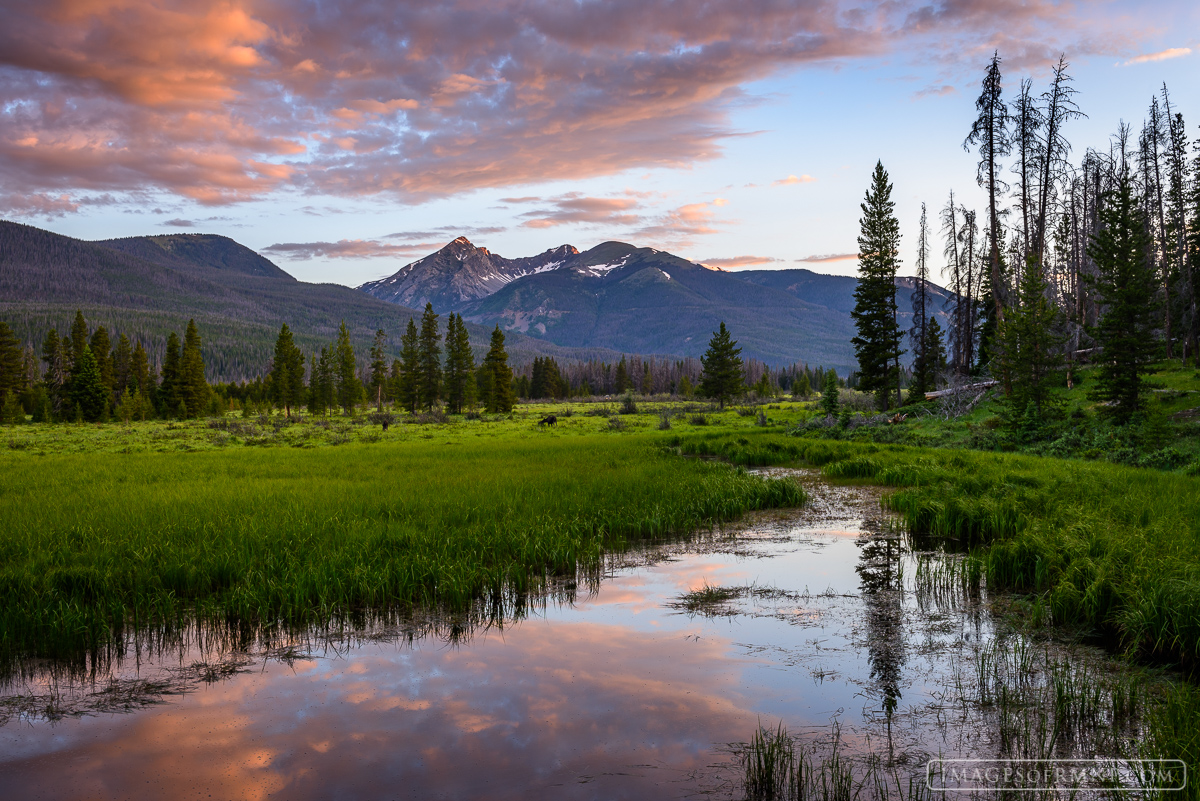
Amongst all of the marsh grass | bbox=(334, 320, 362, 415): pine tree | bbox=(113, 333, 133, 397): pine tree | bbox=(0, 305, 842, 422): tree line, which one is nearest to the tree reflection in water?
the marsh grass

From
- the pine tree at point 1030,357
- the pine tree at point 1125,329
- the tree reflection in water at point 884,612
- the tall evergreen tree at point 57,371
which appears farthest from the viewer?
the tall evergreen tree at point 57,371

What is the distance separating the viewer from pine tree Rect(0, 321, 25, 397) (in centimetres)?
6981

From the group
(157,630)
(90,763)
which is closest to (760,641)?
(90,763)

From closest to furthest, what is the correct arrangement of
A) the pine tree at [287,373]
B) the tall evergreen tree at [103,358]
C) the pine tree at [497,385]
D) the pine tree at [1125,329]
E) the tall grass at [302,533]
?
1. the tall grass at [302,533]
2. the pine tree at [1125,329]
3. the tall evergreen tree at [103,358]
4. the pine tree at [497,385]
5. the pine tree at [287,373]

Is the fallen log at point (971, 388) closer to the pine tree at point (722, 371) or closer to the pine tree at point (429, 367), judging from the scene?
the pine tree at point (722, 371)

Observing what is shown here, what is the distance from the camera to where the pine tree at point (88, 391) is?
6700 centimetres

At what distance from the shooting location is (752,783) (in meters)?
4.72

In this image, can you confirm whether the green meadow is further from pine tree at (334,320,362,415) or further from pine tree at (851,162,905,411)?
pine tree at (334,320,362,415)

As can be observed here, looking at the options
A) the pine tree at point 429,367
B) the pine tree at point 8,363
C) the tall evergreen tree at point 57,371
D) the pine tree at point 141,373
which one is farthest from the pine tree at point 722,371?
the pine tree at point 8,363

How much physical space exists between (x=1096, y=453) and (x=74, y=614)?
85.1 ft

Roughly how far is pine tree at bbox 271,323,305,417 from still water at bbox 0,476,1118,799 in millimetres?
74381

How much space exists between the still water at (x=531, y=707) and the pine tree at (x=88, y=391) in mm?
76115

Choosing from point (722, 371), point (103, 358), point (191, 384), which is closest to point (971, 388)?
point (722, 371)

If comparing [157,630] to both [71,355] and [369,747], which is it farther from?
[71,355]
